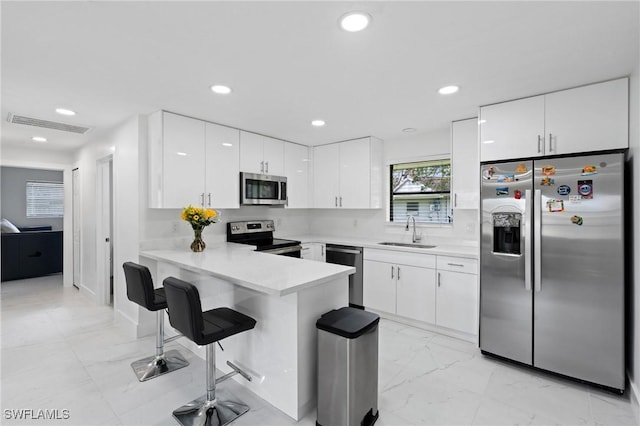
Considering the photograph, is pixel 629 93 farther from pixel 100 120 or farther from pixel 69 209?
pixel 69 209

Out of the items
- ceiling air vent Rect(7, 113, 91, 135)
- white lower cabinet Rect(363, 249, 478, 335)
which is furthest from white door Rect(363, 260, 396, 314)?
ceiling air vent Rect(7, 113, 91, 135)

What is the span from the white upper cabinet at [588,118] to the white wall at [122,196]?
151 inches

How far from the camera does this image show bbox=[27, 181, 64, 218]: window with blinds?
24.8 ft

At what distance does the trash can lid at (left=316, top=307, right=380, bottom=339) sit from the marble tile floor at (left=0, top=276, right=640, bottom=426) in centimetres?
67

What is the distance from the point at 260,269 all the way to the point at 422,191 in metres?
2.79

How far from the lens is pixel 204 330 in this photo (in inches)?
72.1

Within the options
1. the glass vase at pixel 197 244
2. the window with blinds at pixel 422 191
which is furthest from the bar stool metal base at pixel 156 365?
the window with blinds at pixel 422 191

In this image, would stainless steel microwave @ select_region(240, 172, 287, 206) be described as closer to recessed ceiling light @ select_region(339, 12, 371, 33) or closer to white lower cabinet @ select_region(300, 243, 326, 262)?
white lower cabinet @ select_region(300, 243, 326, 262)

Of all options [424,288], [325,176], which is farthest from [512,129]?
[325,176]

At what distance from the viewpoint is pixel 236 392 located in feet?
7.38

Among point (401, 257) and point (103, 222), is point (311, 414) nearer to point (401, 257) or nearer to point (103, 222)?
point (401, 257)

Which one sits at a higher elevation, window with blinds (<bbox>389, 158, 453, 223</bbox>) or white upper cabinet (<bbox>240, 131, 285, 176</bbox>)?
white upper cabinet (<bbox>240, 131, 285, 176</bbox>)

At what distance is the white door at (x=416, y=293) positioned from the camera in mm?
3311

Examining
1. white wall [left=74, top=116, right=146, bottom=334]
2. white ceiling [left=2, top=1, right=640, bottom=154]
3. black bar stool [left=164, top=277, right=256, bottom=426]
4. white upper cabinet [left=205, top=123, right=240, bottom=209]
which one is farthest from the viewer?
white upper cabinet [left=205, top=123, right=240, bottom=209]
